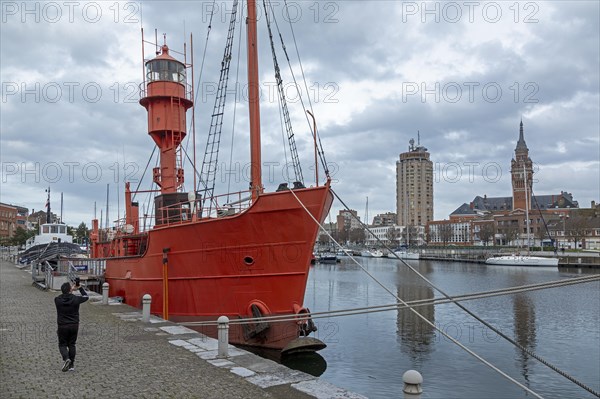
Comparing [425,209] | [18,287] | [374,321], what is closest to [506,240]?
[425,209]

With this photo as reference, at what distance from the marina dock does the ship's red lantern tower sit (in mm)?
9116

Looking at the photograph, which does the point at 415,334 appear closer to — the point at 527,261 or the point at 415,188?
the point at 527,261

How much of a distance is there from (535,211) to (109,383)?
121185 mm

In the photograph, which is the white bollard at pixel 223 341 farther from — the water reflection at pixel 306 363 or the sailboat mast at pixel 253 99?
the sailboat mast at pixel 253 99

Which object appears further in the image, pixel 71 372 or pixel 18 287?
pixel 18 287

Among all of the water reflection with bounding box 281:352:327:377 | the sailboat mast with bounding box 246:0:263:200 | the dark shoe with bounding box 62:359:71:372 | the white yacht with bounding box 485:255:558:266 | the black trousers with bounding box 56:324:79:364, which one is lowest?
the white yacht with bounding box 485:255:558:266

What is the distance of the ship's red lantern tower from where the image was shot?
20.2 metres

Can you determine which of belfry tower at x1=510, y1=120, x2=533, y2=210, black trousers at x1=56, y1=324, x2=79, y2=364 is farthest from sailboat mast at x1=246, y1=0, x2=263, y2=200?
belfry tower at x1=510, y1=120, x2=533, y2=210

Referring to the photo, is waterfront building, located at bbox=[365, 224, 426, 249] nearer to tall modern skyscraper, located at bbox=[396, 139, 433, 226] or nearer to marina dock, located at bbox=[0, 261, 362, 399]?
tall modern skyscraper, located at bbox=[396, 139, 433, 226]

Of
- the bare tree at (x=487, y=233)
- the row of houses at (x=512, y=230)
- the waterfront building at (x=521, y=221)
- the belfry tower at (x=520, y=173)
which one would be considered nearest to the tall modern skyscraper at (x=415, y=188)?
the row of houses at (x=512, y=230)

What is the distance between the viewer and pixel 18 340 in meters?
10.4

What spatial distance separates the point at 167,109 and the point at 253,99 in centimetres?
810

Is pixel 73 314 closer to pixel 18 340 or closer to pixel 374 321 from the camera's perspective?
pixel 18 340

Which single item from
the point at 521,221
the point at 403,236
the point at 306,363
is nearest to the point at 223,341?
the point at 306,363
